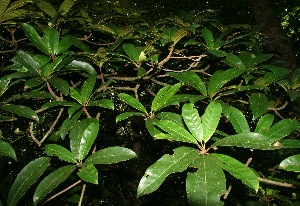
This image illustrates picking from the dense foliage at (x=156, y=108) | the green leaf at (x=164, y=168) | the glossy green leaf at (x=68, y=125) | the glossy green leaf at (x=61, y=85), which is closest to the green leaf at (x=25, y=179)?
the dense foliage at (x=156, y=108)

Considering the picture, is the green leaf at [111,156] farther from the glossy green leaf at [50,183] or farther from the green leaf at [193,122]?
the green leaf at [193,122]

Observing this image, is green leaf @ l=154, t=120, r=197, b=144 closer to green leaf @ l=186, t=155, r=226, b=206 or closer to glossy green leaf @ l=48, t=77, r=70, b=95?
green leaf @ l=186, t=155, r=226, b=206

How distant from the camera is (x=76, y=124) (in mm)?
1138

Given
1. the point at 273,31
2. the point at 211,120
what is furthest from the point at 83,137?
the point at 273,31

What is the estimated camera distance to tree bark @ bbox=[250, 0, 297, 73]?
2.29 m

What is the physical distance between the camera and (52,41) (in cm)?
133

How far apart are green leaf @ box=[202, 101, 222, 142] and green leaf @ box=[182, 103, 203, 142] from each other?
0.02 meters

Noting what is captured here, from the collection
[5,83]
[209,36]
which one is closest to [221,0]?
[209,36]

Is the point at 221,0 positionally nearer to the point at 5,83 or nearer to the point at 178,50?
the point at 178,50

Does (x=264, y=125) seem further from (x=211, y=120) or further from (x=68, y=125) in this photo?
(x=68, y=125)

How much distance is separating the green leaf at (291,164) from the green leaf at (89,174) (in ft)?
2.12

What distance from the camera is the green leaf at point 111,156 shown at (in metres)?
1.00

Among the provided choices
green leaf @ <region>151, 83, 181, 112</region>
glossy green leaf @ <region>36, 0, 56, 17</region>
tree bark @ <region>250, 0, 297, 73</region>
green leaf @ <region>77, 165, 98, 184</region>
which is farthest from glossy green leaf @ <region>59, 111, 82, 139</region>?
tree bark @ <region>250, 0, 297, 73</region>

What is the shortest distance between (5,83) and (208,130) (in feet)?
3.27
